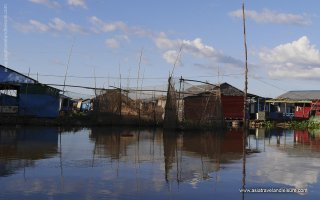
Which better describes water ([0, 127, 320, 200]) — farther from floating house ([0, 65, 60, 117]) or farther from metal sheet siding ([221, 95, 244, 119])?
metal sheet siding ([221, 95, 244, 119])

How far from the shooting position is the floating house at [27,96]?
80.4 ft

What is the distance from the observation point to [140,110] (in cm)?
2602

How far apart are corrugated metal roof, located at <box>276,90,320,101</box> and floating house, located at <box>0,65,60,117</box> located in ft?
87.2

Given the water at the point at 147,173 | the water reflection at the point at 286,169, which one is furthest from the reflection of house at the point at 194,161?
the water reflection at the point at 286,169

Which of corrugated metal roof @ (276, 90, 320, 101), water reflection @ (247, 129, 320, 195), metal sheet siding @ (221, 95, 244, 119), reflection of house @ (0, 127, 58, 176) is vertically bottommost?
water reflection @ (247, 129, 320, 195)

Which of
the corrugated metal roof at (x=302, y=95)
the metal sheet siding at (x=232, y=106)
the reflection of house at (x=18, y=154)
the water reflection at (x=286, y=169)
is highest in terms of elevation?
the corrugated metal roof at (x=302, y=95)

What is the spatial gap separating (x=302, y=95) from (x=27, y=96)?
101 ft

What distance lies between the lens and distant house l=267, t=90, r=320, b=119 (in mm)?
40531

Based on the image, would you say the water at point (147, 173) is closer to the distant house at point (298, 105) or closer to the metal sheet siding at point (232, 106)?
the metal sheet siding at point (232, 106)

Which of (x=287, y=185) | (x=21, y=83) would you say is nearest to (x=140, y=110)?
(x=21, y=83)

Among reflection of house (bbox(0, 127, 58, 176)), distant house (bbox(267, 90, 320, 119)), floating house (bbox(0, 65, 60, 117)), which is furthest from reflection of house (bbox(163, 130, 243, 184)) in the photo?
distant house (bbox(267, 90, 320, 119))

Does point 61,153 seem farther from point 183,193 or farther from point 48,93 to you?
point 48,93

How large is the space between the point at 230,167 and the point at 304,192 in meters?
2.74

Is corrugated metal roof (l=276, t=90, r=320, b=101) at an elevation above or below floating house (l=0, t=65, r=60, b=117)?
above
